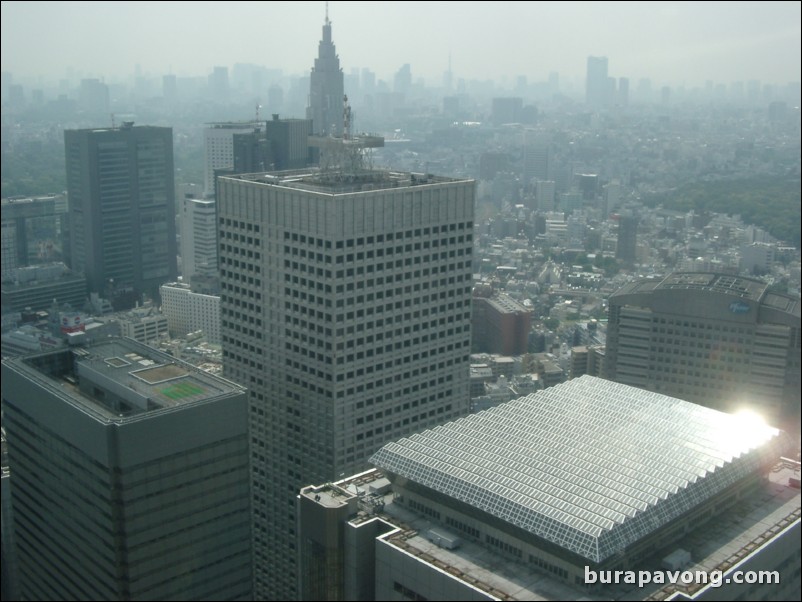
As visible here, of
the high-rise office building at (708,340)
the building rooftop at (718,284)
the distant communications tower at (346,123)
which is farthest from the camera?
the building rooftop at (718,284)

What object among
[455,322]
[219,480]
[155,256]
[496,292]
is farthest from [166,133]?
[219,480]

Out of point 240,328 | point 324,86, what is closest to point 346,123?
point 240,328

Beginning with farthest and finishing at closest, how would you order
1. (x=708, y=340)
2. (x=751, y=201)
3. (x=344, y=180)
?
(x=751, y=201) < (x=708, y=340) < (x=344, y=180)

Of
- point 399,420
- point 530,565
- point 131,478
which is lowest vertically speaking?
point 399,420

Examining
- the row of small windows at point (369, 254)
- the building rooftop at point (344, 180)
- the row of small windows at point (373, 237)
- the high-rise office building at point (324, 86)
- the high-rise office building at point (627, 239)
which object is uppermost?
the high-rise office building at point (324, 86)

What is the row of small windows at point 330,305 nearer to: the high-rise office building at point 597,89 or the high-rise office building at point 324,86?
Answer: the high-rise office building at point 324,86

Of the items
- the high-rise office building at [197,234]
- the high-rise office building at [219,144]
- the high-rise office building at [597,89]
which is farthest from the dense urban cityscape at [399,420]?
the high-rise office building at [597,89]

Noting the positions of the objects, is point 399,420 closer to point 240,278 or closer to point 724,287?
point 240,278
